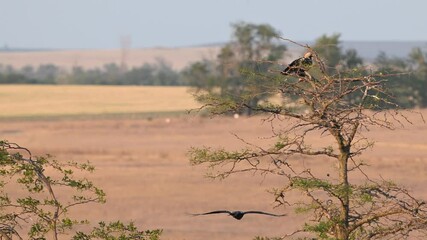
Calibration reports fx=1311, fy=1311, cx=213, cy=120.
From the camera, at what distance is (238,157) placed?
35.1ft

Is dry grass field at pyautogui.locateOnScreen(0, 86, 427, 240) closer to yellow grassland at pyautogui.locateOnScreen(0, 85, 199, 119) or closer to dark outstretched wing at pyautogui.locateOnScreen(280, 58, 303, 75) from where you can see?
yellow grassland at pyautogui.locateOnScreen(0, 85, 199, 119)

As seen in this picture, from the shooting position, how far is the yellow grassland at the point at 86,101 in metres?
68.2

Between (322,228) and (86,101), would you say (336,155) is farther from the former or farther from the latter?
(86,101)

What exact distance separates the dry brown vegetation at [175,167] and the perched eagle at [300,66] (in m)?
11.7

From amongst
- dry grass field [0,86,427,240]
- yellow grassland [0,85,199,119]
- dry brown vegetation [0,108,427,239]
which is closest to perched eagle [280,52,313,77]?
dry grass field [0,86,427,240]

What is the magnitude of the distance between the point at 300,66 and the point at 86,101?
221 feet

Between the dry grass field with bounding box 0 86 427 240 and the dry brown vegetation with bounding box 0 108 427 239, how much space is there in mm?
24

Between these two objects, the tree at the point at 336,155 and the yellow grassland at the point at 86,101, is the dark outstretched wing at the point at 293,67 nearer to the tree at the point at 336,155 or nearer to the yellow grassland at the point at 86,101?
the tree at the point at 336,155

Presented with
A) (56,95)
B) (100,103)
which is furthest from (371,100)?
(56,95)

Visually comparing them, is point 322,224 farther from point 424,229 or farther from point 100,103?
point 100,103

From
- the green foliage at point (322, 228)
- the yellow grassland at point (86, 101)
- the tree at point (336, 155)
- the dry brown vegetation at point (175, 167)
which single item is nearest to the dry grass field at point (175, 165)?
the dry brown vegetation at point (175, 167)

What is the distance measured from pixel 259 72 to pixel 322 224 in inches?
53.1

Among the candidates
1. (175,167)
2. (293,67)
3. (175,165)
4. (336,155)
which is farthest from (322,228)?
(175,165)

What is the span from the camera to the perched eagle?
35.2ft
